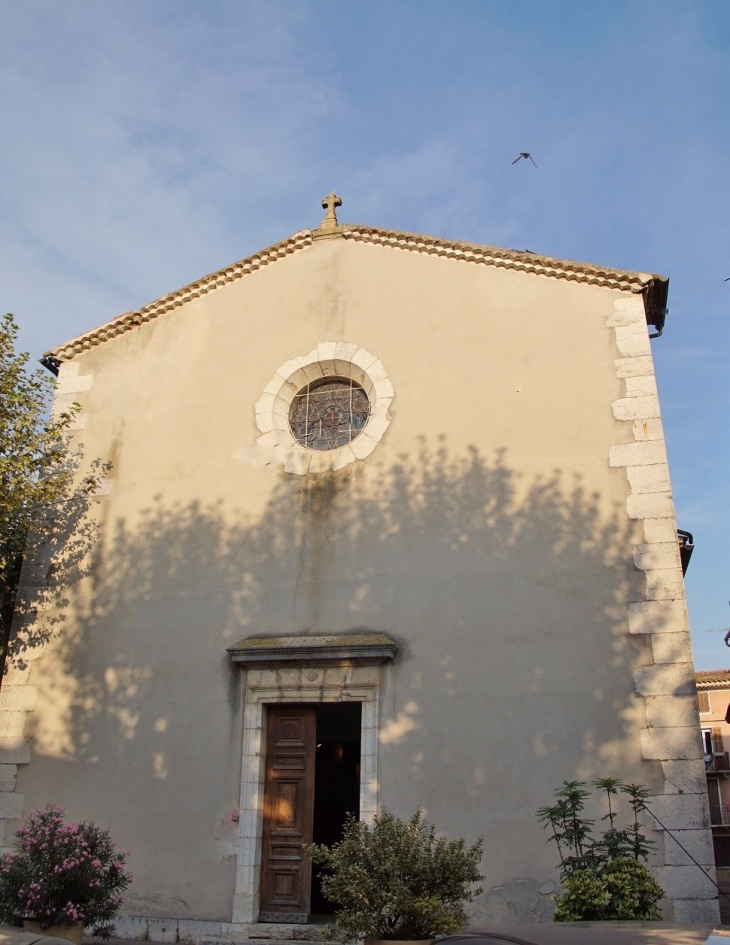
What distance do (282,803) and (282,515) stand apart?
3.14 meters

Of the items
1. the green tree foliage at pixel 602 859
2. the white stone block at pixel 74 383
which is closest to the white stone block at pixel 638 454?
the green tree foliage at pixel 602 859

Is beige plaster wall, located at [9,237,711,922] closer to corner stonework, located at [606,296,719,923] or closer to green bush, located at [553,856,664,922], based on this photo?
corner stonework, located at [606,296,719,923]

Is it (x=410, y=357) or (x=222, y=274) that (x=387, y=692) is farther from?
(x=222, y=274)

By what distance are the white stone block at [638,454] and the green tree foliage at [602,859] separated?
320 cm

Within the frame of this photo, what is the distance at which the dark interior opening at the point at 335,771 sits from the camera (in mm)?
12227

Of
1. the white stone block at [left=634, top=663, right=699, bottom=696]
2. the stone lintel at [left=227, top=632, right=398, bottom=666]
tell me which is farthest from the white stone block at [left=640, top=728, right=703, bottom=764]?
the stone lintel at [left=227, top=632, right=398, bottom=666]

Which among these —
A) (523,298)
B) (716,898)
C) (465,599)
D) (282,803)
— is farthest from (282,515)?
(716,898)

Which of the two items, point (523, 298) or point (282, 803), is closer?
point (282, 803)

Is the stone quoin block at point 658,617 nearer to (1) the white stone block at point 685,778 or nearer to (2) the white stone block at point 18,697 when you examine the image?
(1) the white stone block at point 685,778

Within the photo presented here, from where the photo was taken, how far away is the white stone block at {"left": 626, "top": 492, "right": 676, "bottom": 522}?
29.7ft

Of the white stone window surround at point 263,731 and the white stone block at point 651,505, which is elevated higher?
the white stone block at point 651,505

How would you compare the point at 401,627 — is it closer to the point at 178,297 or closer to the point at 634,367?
the point at 634,367

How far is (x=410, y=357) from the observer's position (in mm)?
10742

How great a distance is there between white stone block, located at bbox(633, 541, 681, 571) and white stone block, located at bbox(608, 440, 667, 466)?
91 cm
